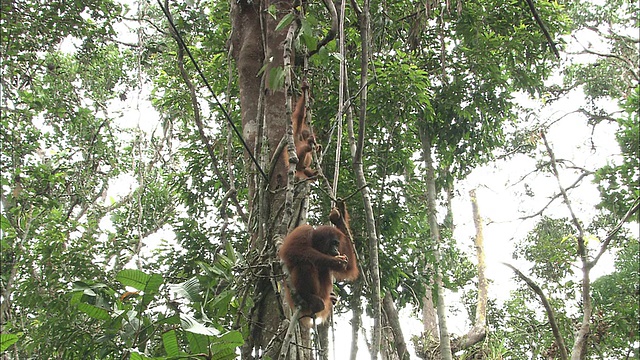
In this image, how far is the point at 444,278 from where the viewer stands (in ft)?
18.6

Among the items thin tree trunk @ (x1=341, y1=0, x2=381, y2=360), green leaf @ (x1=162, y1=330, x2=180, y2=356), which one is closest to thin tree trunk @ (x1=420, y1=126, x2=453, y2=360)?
thin tree trunk @ (x1=341, y1=0, x2=381, y2=360)

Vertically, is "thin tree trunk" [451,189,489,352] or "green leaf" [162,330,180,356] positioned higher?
"thin tree trunk" [451,189,489,352]

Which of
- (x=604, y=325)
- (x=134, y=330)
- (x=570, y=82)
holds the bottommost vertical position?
(x=134, y=330)

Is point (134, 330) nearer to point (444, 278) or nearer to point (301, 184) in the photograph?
point (301, 184)

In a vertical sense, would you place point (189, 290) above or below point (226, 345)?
above

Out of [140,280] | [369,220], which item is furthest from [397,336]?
[140,280]

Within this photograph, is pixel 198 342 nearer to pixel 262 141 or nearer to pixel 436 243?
pixel 262 141

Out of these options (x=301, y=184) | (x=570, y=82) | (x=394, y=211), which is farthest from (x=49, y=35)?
(x=570, y=82)

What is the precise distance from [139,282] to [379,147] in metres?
3.54

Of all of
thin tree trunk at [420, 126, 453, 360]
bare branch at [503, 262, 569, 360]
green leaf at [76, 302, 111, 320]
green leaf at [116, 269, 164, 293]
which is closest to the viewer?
green leaf at [116, 269, 164, 293]

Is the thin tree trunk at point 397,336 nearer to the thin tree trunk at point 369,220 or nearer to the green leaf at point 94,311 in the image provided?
the thin tree trunk at point 369,220

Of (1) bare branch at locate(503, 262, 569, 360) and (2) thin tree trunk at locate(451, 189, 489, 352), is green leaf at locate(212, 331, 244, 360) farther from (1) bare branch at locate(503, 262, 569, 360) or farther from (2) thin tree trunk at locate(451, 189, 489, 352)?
(2) thin tree trunk at locate(451, 189, 489, 352)

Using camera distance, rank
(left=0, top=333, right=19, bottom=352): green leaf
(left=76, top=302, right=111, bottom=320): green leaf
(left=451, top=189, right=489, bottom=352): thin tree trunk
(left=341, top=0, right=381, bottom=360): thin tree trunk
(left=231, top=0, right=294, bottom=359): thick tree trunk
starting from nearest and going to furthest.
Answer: (left=0, top=333, right=19, bottom=352): green leaf < (left=76, top=302, right=111, bottom=320): green leaf < (left=341, top=0, right=381, bottom=360): thin tree trunk < (left=231, top=0, right=294, bottom=359): thick tree trunk < (left=451, top=189, right=489, bottom=352): thin tree trunk

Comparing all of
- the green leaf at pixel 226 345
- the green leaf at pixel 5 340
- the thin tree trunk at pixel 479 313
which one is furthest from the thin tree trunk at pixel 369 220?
the thin tree trunk at pixel 479 313
